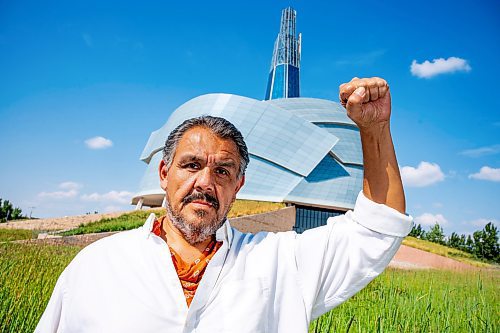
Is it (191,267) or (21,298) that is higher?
(191,267)

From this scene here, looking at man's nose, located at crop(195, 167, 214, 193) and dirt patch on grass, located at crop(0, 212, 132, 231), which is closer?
man's nose, located at crop(195, 167, 214, 193)

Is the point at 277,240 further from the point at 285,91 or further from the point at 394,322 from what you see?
the point at 285,91

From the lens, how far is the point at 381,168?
4.66 feet

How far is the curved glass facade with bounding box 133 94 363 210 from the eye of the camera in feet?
90.5

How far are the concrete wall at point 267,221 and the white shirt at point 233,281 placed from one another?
568 inches

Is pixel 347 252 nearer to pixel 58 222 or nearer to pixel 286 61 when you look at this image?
pixel 58 222

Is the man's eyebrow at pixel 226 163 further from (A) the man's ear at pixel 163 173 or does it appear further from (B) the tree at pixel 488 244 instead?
(B) the tree at pixel 488 244

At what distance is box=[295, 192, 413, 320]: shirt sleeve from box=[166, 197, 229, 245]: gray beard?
13.9 inches

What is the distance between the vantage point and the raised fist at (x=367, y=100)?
1323mm

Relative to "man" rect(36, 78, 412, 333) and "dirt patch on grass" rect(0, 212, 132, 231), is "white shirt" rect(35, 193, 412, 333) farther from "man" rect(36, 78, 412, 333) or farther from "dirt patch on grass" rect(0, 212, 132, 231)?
"dirt patch on grass" rect(0, 212, 132, 231)

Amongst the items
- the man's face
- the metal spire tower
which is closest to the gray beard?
the man's face

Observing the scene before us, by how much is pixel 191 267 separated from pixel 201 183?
0.34 m

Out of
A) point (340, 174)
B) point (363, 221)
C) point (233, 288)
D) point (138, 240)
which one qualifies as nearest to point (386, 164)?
point (363, 221)

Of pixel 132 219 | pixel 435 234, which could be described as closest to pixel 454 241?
pixel 435 234
